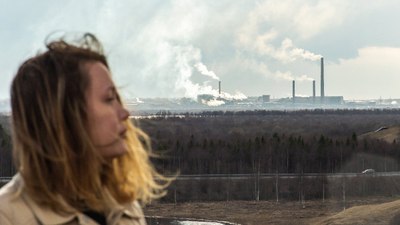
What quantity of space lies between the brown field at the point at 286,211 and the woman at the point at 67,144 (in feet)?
99.1

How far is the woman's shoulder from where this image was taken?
84.7 inches

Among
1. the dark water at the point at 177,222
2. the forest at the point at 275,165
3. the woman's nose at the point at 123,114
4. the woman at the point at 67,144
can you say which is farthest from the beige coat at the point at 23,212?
the forest at the point at 275,165

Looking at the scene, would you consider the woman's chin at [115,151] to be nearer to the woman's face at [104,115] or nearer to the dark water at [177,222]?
the woman's face at [104,115]

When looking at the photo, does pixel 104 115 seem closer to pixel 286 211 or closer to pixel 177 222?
pixel 177 222

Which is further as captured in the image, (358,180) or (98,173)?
(358,180)

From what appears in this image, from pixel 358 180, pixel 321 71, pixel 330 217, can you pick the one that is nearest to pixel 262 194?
pixel 358 180

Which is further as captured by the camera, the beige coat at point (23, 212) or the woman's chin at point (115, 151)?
the woman's chin at point (115, 151)

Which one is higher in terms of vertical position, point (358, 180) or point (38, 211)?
point (38, 211)

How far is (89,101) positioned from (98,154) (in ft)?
0.52

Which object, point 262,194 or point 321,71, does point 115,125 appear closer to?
point 262,194

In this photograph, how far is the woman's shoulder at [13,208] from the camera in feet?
7.06

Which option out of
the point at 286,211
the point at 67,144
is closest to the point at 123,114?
the point at 67,144

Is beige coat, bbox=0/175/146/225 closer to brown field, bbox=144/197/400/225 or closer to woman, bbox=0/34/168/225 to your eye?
woman, bbox=0/34/168/225

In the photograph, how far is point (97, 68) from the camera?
7.94 feet
